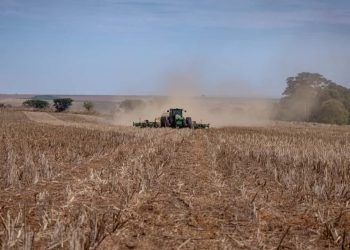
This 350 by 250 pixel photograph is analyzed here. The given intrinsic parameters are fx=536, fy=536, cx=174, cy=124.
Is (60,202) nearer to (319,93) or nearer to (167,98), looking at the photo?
(167,98)

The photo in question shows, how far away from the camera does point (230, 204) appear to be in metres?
7.95

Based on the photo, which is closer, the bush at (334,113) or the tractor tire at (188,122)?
the tractor tire at (188,122)

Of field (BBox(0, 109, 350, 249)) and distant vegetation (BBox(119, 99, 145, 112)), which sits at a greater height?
distant vegetation (BBox(119, 99, 145, 112))

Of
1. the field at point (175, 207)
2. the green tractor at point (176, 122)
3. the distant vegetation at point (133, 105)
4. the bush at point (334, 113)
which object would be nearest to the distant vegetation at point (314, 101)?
the bush at point (334, 113)

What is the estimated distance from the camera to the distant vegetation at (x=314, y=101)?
62.2 metres

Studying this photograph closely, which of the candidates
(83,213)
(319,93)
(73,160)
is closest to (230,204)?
(83,213)

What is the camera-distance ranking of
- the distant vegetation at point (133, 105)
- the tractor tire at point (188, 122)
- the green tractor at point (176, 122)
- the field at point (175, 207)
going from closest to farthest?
the field at point (175, 207) → the tractor tire at point (188, 122) → the green tractor at point (176, 122) → the distant vegetation at point (133, 105)

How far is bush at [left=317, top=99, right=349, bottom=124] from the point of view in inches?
2414

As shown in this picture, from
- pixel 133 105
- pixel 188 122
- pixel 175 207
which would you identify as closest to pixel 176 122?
pixel 188 122

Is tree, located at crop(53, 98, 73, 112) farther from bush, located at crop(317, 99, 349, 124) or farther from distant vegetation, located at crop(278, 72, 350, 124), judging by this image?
bush, located at crop(317, 99, 349, 124)

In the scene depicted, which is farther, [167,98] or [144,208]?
[167,98]

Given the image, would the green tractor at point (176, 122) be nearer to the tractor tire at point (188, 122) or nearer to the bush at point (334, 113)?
the tractor tire at point (188, 122)

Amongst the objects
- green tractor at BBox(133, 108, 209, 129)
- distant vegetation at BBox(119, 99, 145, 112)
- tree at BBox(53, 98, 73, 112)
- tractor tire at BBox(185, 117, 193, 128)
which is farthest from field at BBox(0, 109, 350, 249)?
tree at BBox(53, 98, 73, 112)

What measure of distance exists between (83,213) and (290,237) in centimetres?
259
